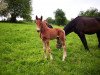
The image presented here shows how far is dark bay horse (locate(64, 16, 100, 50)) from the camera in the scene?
15.9 meters

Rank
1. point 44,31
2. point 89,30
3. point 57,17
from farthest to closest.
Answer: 1. point 57,17
2. point 89,30
3. point 44,31

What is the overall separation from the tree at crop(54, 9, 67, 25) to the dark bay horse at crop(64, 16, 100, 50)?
68.1m

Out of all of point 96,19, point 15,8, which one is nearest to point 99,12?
point 15,8

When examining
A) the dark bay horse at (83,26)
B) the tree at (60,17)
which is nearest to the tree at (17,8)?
the tree at (60,17)

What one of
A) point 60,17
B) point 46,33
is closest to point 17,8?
point 60,17

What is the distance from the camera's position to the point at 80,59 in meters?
12.8

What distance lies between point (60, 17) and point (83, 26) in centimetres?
7072

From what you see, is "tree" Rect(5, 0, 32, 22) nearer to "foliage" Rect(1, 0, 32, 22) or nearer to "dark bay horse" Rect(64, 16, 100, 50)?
"foliage" Rect(1, 0, 32, 22)

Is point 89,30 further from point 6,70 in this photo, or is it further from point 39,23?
point 6,70

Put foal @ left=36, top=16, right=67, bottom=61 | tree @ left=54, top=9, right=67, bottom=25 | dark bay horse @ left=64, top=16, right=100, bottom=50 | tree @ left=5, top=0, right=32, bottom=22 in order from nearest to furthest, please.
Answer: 1. foal @ left=36, top=16, right=67, bottom=61
2. dark bay horse @ left=64, top=16, right=100, bottom=50
3. tree @ left=5, top=0, right=32, bottom=22
4. tree @ left=54, top=9, right=67, bottom=25

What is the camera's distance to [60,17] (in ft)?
283

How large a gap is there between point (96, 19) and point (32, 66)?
8.33m

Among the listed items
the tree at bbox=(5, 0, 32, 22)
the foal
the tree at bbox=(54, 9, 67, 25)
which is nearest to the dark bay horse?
the foal

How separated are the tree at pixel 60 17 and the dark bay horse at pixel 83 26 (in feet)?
223
